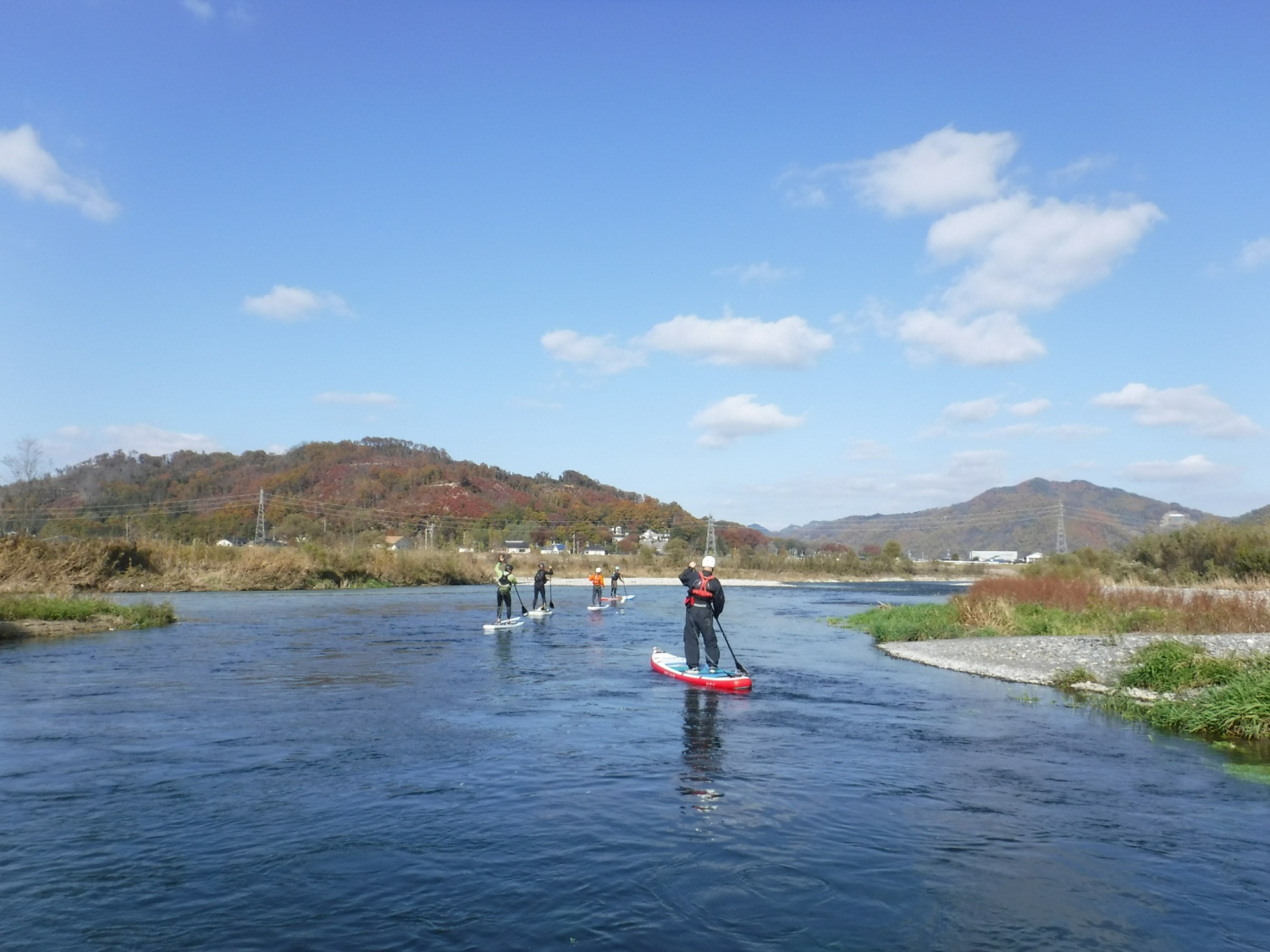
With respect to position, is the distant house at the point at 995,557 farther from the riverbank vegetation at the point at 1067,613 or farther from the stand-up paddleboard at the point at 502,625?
the stand-up paddleboard at the point at 502,625

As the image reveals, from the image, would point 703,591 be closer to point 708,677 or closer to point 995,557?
point 708,677

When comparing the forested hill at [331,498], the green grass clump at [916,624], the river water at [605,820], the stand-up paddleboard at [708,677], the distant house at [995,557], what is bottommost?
the river water at [605,820]

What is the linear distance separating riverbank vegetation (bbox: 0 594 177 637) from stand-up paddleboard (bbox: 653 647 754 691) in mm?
20264

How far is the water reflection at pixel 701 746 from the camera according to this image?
35.6 ft

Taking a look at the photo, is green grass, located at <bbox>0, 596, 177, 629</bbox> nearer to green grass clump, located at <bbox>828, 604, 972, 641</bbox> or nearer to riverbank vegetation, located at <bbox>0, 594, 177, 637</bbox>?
riverbank vegetation, located at <bbox>0, 594, 177, 637</bbox>

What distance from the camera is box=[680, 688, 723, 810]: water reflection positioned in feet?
35.6

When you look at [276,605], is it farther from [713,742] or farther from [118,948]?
[118,948]

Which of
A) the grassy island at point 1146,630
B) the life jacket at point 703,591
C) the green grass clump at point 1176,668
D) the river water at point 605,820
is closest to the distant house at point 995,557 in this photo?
the grassy island at point 1146,630

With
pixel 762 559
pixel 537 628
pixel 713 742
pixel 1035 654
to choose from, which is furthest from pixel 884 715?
pixel 762 559

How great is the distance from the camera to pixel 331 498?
14812 cm

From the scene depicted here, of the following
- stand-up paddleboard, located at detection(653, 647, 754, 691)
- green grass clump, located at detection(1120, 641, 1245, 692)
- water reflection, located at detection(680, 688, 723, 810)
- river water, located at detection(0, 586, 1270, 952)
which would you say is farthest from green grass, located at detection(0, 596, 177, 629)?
green grass clump, located at detection(1120, 641, 1245, 692)

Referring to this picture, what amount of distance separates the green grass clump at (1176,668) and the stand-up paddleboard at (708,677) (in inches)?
309

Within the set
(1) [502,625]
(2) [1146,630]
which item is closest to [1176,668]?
(2) [1146,630]

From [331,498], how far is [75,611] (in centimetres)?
12267
